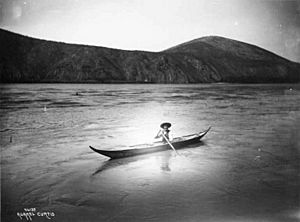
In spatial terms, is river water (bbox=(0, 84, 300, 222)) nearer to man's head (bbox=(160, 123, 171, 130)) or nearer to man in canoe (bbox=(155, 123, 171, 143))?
man in canoe (bbox=(155, 123, 171, 143))

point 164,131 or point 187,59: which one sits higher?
point 187,59

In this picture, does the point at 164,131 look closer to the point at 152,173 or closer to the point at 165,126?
the point at 165,126

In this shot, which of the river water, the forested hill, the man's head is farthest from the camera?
the forested hill

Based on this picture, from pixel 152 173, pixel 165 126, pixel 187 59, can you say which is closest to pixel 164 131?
pixel 165 126

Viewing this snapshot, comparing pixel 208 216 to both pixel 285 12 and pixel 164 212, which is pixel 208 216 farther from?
pixel 285 12

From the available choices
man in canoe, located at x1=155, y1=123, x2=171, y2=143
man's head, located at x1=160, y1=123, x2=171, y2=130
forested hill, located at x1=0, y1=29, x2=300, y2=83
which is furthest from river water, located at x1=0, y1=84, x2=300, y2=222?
forested hill, located at x1=0, y1=29, x2=300, y2=83

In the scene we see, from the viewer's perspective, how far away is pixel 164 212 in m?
2.53

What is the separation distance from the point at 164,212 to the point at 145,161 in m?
1.17

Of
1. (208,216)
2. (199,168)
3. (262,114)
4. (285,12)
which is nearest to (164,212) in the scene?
(208,216)

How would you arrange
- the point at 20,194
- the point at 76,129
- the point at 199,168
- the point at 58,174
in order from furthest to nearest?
the point at 76,129 → the point at 199,168 → the point at 58,174 → the point at 20,194

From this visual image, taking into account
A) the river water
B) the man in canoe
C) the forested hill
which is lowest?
the river water

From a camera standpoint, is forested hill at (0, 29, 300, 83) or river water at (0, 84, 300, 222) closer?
river water at (0, 84, 300, 222)

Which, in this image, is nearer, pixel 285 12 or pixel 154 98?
pixel 285 12

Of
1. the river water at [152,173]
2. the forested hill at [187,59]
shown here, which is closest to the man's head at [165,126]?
the river water at [152,173]
